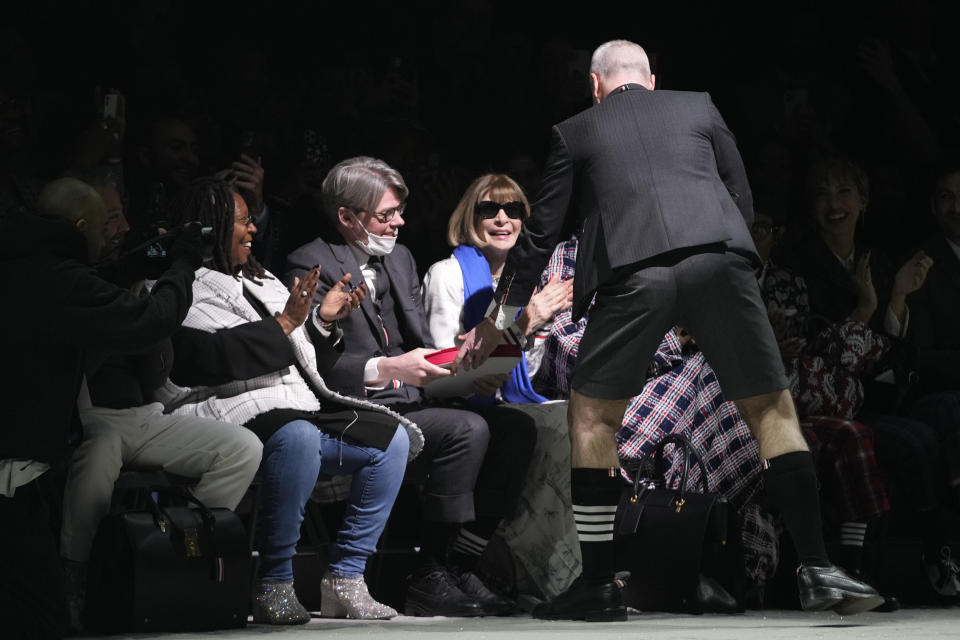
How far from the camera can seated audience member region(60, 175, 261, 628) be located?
4301 millimetres

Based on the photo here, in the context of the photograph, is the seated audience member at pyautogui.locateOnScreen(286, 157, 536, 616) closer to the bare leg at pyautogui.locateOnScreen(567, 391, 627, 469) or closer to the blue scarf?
the blue scarf

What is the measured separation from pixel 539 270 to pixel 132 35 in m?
2.39

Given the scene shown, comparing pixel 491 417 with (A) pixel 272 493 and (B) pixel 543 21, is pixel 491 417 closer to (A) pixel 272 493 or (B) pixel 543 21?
(A) pixel 272 493

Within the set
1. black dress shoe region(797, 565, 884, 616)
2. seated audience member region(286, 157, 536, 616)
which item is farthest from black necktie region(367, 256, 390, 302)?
black dress shoe region(797, 565, 884, 616)

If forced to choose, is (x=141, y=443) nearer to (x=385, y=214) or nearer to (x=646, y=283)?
(x=385, y=214)

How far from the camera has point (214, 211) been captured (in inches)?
194

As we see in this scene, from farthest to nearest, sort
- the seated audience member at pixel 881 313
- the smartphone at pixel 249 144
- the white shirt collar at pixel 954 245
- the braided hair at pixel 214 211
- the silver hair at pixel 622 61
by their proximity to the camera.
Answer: the white shirt collar at pixel 954 245 < the seated audience member at pixel 881 313 < the smartphone at pixel 249 144 < the braided hair at pixel 214 211 < the silver hair at pixel 622 61

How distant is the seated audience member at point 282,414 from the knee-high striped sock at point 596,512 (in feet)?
2.50

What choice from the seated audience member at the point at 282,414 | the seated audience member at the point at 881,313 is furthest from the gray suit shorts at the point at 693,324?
the seated audience member at the point at 881,313

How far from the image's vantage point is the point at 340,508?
5.56 metres

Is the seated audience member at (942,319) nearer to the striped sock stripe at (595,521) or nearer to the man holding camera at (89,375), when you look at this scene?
the striped sock stripe at (595,521)

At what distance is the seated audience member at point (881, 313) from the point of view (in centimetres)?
581

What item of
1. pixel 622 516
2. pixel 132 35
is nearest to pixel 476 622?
pixel 622 516

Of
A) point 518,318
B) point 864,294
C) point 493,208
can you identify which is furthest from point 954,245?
point 518,318
